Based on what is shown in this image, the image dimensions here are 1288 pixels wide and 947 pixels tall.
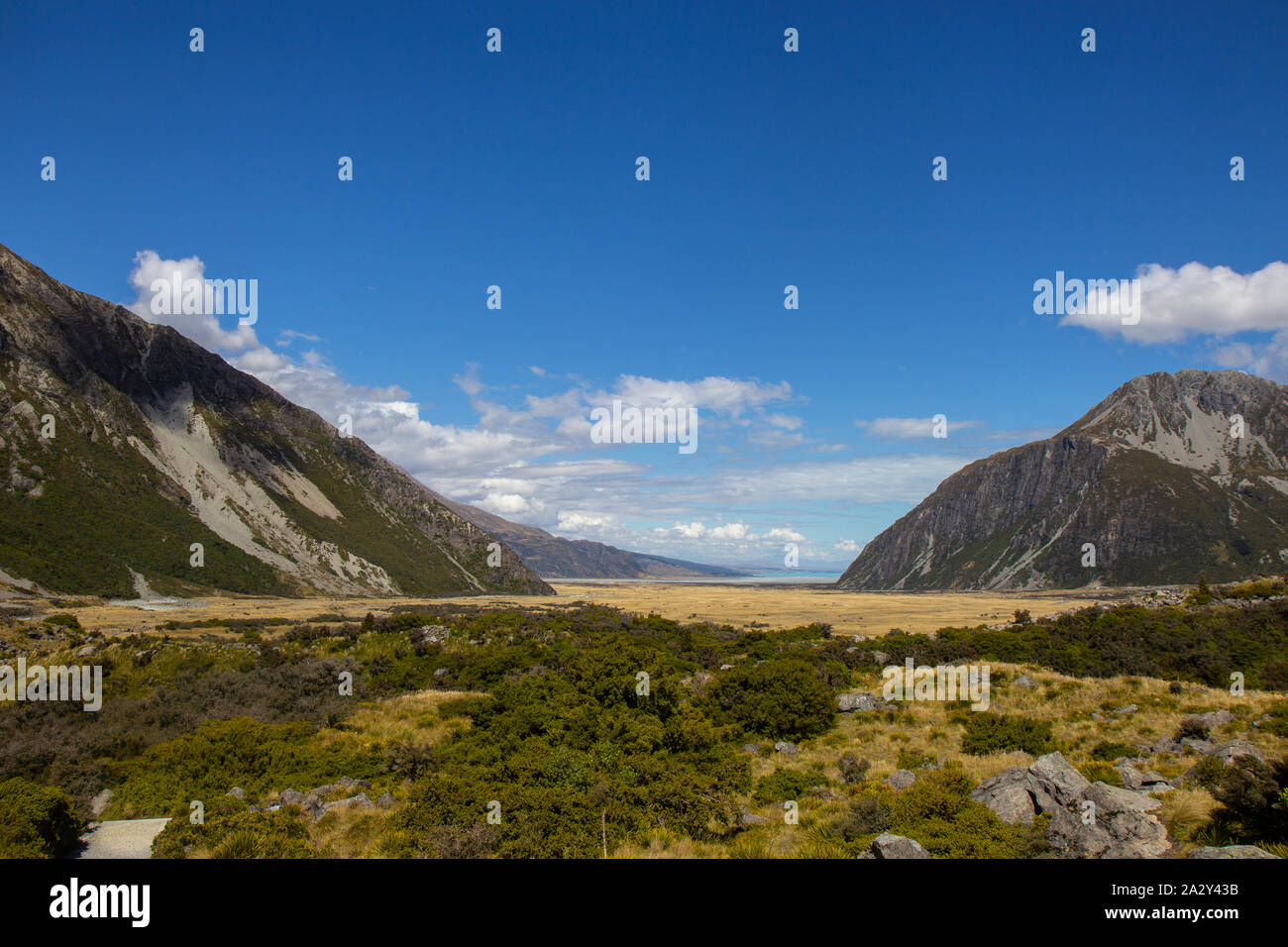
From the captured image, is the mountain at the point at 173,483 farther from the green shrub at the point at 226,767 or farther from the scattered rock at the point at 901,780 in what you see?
the scattered rock at the point at 901,780

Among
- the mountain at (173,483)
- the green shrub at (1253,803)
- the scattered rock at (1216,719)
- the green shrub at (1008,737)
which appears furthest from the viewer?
the mountain at (173,483)

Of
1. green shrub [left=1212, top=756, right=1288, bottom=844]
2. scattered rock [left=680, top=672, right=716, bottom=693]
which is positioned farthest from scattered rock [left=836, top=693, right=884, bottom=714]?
green shrub [left=1212, top=756, right=1288, bottom=844]

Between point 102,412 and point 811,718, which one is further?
point 102,412

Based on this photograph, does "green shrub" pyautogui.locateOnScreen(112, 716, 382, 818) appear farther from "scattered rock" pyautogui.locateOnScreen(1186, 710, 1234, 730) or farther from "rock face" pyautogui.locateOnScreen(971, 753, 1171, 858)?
"scattered rock" pyautogui.locateOnScreen(1186, 710, 1234, 730)

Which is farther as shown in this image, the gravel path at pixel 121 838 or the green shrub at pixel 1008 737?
the green shrub at pixel 1008 737

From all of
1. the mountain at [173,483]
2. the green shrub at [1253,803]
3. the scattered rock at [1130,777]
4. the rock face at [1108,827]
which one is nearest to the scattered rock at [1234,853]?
the rock face at [1108,827]
